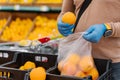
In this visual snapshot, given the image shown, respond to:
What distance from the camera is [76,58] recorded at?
62.4 inches

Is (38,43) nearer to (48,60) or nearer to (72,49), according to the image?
(48,60)

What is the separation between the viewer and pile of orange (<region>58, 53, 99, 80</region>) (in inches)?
61.0

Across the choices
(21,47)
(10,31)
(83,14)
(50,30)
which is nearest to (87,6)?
(83,14)

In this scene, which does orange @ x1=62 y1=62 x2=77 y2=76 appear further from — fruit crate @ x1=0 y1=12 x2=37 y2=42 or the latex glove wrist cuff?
fruit crate @ x1=0 y1=12 x2=37 y2=42

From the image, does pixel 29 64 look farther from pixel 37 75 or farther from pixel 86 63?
pixel 86 63

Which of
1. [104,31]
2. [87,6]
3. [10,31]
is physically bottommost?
[10,31]

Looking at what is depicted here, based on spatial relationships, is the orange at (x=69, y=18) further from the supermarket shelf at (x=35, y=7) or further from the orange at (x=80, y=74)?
the supermarket shelf at (x=35, y=7)

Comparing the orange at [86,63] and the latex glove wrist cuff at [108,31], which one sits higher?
the latex glove wrist cuff at [108,31]

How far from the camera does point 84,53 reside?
1.61 metres

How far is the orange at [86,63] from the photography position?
5.07 ft

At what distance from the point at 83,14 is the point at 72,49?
23 centimetres

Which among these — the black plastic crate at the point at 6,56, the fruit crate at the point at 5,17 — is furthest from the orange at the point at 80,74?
the fruit crate at the point at 5,17

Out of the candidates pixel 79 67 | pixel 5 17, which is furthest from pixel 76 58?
pixel 5 17

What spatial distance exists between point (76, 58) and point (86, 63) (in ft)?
0.20
